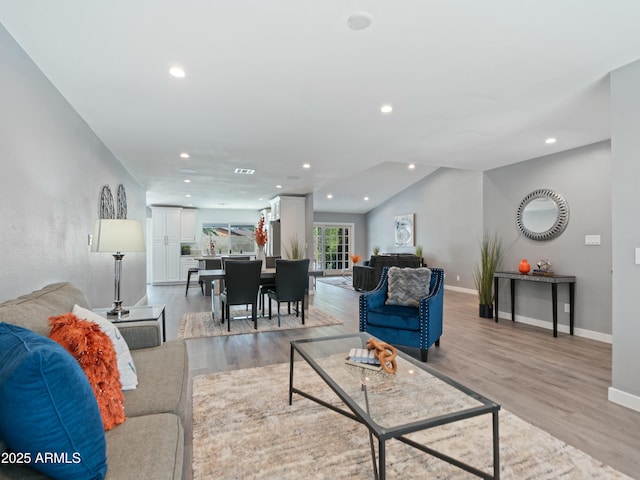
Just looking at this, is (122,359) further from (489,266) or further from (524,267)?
(489,266)

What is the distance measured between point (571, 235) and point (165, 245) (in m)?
9.84

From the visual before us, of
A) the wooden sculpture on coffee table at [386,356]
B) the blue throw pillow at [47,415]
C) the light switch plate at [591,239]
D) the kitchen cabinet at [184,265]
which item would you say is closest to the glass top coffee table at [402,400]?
the wooden sculpture on coffee table at [386,356]

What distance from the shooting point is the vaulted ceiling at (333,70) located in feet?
6.20

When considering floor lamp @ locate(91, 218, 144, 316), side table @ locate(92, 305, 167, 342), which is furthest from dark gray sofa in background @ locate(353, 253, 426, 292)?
floor lamp @ locate(91, 218, 144, 316)

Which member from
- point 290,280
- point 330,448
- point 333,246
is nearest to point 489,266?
point 290,280

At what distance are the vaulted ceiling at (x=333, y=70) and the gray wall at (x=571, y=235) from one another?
35cm

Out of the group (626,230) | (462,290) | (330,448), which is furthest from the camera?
(462,290)

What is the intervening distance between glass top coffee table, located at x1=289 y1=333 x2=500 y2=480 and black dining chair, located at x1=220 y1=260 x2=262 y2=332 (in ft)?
8.35

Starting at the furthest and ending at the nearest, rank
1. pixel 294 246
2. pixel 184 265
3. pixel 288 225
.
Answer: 1. pixel 184 265
2. pixel 288 225
3. pixel 294 246

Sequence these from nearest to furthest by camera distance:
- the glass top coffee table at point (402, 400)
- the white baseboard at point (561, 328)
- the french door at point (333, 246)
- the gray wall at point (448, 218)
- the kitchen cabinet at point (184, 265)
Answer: the glass top coffee table at point (402, 400)
the white baseboard at point (561, 328)
the gray wall at point (448, 218)
the kitchen cabinet at point (184, 265)
the french door at point (333, 246)

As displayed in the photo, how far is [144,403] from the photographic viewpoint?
5.06ft

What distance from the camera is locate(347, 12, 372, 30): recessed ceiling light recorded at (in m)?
1.89

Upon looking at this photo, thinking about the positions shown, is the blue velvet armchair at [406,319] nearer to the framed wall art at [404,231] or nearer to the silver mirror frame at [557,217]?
the silver mirror frame at [557,217]

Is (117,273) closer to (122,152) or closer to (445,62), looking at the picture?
(122,152)
